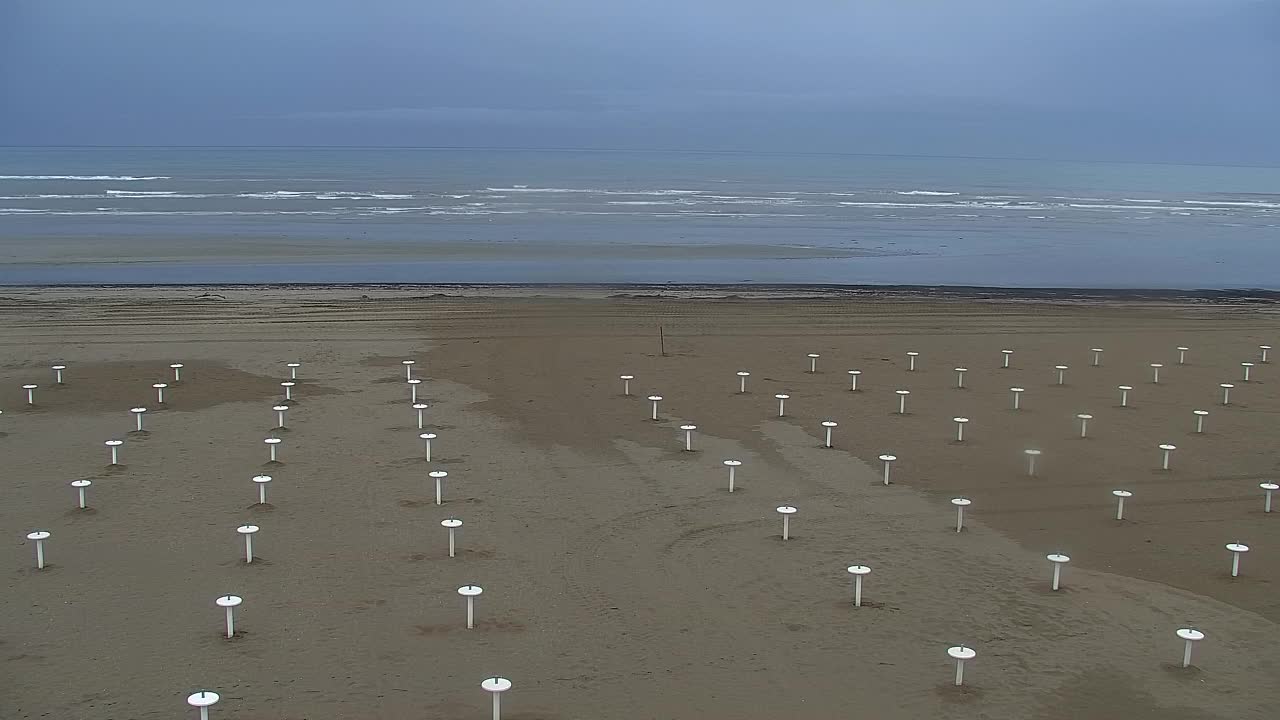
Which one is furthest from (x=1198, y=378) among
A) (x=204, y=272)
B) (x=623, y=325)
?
(x=204, y=272)

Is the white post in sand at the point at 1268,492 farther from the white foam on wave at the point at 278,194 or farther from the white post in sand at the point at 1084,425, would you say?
the white foam on wave at the point at 278,194

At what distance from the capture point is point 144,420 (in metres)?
14.5

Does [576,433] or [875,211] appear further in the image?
[875,211]

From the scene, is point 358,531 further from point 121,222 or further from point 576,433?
point 121,222

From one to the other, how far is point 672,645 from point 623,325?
47.9 feet

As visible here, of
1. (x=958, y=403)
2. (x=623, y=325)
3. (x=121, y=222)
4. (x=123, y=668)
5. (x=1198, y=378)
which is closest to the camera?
(x=123, y=668)

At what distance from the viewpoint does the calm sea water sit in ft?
108

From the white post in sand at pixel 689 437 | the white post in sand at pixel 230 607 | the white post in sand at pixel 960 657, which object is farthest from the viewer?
the white post in sand at pixel 689 437

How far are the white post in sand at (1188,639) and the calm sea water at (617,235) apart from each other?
77.8 feet

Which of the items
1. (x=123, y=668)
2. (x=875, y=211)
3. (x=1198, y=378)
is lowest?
(x=123, y=668)

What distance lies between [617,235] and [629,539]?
113ft

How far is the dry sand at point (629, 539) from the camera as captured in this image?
759cm

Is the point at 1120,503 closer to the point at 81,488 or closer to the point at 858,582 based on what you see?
the point at 858,582

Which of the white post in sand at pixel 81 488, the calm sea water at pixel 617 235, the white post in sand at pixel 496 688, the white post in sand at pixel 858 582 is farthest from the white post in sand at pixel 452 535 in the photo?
the calm sea water at pixel 617 235
